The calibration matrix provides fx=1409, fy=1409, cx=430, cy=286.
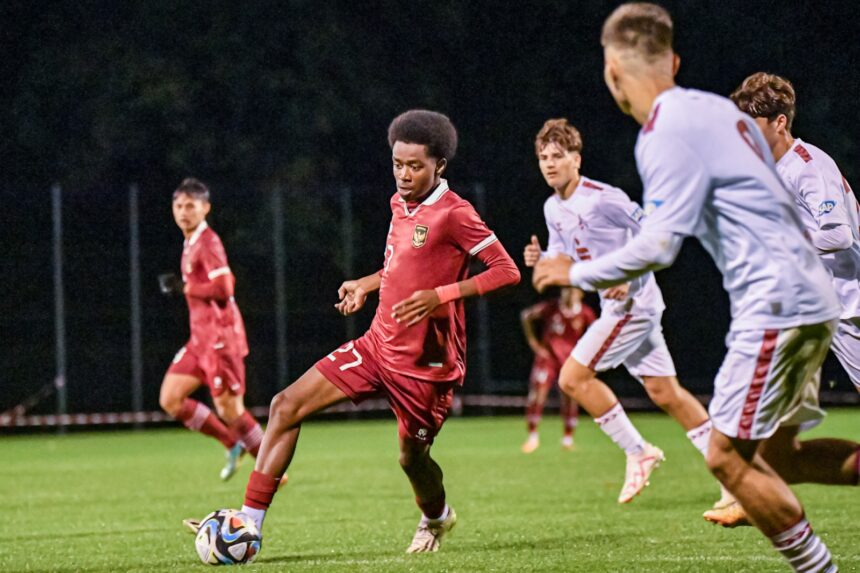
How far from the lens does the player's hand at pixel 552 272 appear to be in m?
4.84

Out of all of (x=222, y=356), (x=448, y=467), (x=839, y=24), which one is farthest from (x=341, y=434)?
(x=839, y=24)

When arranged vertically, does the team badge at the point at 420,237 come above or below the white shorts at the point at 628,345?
above

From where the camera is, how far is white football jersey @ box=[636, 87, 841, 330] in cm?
462

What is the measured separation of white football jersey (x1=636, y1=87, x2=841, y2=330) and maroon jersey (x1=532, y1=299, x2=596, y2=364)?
13674 mm

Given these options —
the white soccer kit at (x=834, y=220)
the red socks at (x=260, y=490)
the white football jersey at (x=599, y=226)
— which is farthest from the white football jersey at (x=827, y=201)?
the red socks at (x=260, y=490)

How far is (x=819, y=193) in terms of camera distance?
6.73 meters

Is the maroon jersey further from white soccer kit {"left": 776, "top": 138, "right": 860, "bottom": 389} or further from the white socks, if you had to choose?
white soccer kit {"left": 776, "top": 138, "right": 860, "bottom": 389}

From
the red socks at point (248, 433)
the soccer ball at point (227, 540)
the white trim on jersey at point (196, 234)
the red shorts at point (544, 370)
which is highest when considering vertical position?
the white trim on jersey at point (196, 234)

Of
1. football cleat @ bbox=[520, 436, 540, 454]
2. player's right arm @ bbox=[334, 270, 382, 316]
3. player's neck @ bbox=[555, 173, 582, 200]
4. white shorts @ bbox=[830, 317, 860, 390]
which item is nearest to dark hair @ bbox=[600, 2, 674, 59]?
player's right arm @ bbox=[334, 270, 382, 316]

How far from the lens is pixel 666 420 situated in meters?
22.9

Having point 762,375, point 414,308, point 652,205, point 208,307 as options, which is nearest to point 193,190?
point 208,307

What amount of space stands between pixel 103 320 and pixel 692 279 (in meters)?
10.5

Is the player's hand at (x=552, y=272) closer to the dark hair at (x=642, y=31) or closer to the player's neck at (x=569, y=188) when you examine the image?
Answer: the dark hair at (x=642, y=31)

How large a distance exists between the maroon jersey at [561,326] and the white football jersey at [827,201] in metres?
11.4
